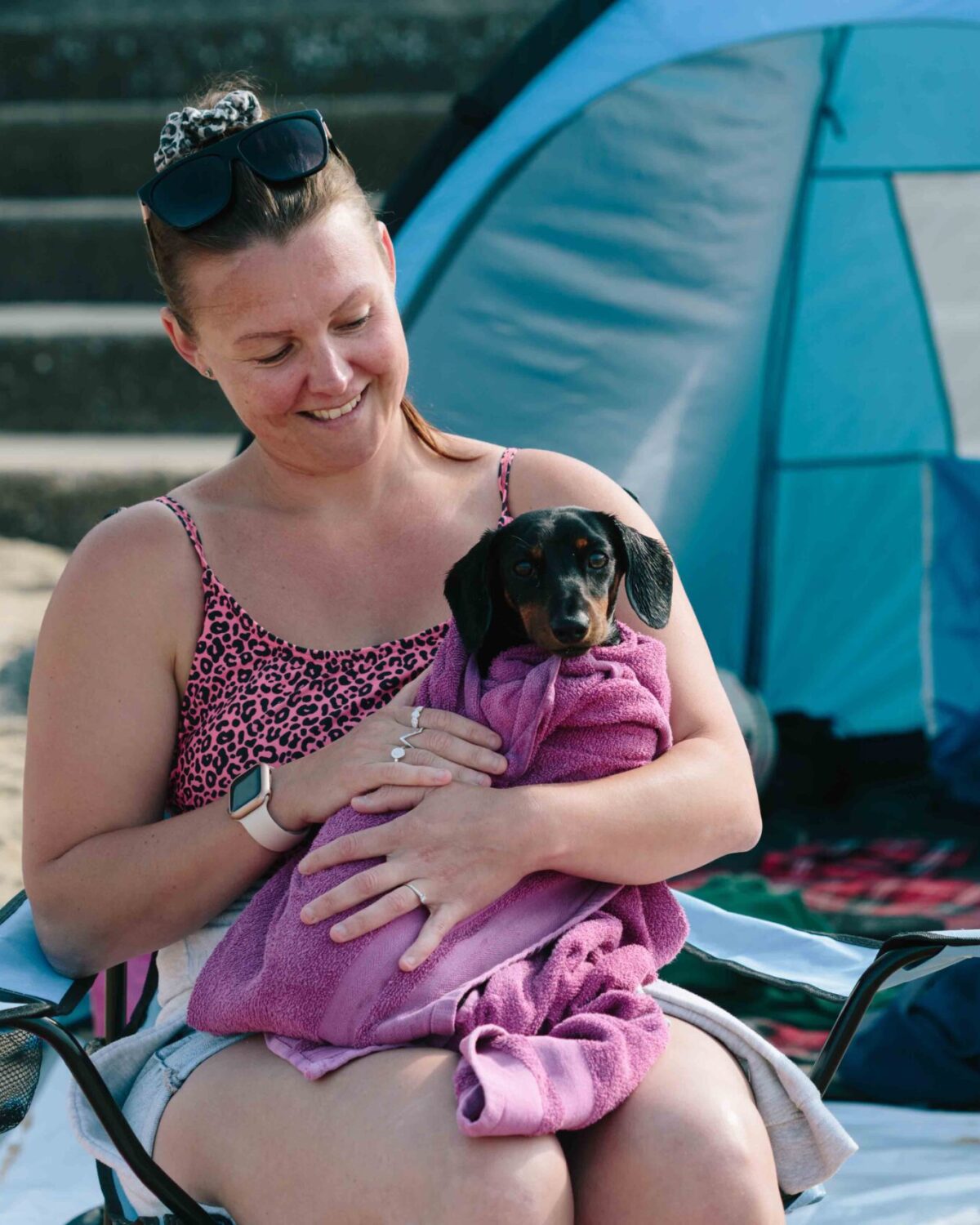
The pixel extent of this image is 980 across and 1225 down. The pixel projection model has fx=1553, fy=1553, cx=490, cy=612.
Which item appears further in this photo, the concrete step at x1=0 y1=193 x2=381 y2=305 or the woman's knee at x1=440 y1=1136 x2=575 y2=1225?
the concrete step at x1=0 y1=193 x2=381 y2=305

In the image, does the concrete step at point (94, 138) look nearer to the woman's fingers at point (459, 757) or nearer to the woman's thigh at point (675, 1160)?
the woman's fingers at point (459, 757)

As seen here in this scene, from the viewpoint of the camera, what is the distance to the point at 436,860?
1464 mm

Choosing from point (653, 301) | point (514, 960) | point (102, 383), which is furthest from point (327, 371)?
point (102, 383)

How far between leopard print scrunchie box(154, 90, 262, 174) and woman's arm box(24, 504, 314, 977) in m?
0.42

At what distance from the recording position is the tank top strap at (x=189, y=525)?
1714mm

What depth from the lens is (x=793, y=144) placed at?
3.67 m

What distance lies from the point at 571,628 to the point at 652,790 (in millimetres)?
187

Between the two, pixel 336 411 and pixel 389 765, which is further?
pixel 336 411

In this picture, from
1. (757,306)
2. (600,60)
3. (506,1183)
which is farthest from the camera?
(757,306)

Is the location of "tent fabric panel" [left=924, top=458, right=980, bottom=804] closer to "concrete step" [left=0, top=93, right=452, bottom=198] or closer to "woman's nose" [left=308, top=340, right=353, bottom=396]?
"woman's nose" [left=308, top=340, right=353, bottom=396]

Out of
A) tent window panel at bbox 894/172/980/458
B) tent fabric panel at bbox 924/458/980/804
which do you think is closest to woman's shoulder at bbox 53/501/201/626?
tent fabric panel at bbox 924/458/980/804

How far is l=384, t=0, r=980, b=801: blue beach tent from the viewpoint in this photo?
Answer: 10.3ft

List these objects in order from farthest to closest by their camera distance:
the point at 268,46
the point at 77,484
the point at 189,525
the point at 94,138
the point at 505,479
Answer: the point at 268,46 → the point at 94,138 → the point at 77,484 → the point at 505,479 → the point at 189,525

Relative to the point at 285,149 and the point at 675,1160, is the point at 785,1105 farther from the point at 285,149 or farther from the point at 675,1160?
the point at 285,149
